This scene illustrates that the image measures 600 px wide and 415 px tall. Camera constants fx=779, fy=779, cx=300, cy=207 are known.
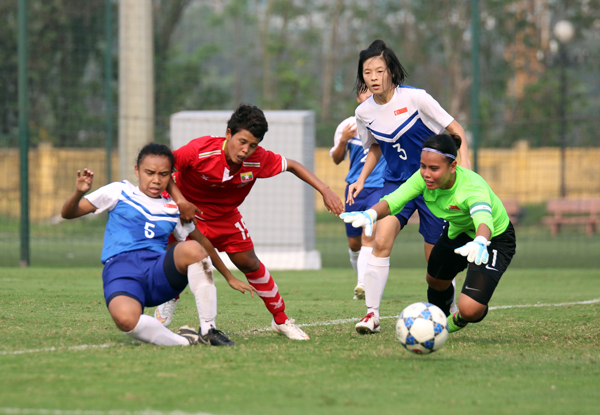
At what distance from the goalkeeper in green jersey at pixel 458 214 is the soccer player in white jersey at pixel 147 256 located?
3.34ft

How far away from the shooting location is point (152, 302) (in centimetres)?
480

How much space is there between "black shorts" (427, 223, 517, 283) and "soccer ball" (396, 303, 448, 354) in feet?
2.68

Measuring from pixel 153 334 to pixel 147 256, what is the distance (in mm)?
492

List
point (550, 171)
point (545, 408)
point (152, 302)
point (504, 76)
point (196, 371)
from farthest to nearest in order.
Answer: point (504, 76), point (550, 171), point (152, 302), point (196, 371), point (545, 408)

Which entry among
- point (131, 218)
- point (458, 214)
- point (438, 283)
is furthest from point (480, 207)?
point (131, 218)

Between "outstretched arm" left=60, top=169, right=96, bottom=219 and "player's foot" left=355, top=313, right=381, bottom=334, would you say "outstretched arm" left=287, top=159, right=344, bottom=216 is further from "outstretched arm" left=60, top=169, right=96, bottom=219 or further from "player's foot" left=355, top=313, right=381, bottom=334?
"outstretched arm" left=60, top=169, right=96, bottom=219

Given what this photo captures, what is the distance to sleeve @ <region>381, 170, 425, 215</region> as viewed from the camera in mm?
5117

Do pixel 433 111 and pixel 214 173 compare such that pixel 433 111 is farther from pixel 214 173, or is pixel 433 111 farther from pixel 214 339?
pixel 214 339

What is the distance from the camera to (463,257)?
18.1 ft

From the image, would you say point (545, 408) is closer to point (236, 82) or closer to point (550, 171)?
point (550, 171)

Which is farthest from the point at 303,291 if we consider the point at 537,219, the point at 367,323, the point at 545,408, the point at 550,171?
the point at 550,171

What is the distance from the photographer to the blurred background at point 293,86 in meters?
15.9

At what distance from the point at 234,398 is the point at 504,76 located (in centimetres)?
2885

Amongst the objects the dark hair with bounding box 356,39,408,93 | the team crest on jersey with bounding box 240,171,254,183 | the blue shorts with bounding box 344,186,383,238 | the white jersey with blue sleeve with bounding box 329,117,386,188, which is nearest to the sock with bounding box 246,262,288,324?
the team crest on jersey with bounding box 240,171,254,183
